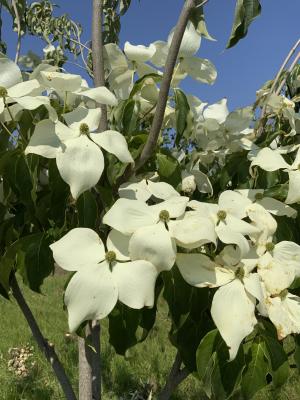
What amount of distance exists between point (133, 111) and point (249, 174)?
28 centimetres

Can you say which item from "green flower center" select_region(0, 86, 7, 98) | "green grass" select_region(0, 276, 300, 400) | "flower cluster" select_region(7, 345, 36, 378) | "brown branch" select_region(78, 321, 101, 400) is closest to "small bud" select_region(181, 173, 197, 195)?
"green flower center" select_region(0, 86, 7, 98)

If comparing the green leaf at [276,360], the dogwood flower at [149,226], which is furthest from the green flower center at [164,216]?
the green leaf at [276,360]

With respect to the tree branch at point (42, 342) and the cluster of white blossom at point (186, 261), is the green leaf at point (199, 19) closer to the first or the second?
the cluster of white blossom at point (186, 261)

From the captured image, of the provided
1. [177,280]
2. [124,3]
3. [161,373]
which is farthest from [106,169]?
[161,373]

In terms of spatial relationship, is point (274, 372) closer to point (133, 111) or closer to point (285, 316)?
point (285, 316)

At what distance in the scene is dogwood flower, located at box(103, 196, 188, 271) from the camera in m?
0.64

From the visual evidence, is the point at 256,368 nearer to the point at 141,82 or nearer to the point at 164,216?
the point at 164,216

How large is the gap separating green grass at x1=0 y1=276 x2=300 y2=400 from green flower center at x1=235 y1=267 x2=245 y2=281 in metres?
1.71

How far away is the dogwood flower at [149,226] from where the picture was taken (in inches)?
25.1

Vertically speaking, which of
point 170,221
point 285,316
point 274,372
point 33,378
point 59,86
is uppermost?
point 59,86

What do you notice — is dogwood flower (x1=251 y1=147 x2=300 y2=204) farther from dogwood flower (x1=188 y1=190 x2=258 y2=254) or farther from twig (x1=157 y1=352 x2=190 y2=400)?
twig (x1=157 y1=352 x2=190 y2=400)

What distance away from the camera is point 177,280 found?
28.2 inches

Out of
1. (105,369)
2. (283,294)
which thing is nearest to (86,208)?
(283,294)

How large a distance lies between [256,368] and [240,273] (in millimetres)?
152
